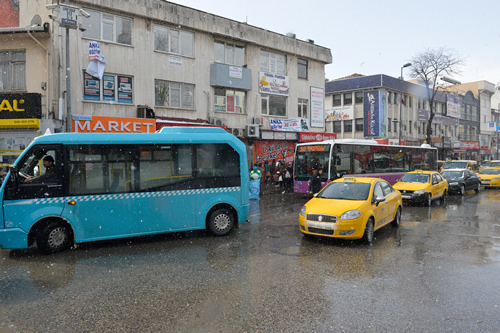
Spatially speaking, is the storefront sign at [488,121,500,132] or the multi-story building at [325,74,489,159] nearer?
the multi-story building at [325,74,489,159]

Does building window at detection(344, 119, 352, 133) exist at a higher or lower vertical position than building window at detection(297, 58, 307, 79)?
lower

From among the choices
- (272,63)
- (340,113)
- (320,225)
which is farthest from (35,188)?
(340,113)

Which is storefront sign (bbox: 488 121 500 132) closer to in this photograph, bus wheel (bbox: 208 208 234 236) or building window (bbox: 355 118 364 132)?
building window (bbox: 355 118 364 132)

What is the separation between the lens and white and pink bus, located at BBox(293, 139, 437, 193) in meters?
17.4

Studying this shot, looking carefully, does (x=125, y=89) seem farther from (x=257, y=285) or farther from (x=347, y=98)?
(x=347, y=98)

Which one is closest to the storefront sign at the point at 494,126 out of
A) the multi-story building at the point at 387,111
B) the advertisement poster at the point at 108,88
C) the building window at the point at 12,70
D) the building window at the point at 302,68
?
the multi-story building at the point at 387,111

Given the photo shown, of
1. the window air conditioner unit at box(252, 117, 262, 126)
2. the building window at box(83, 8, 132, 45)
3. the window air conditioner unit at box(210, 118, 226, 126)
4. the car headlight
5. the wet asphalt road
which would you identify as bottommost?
the wet asphalt road

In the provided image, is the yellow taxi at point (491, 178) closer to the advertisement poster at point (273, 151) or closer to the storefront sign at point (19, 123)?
the advertisement poster at point (273, 151)

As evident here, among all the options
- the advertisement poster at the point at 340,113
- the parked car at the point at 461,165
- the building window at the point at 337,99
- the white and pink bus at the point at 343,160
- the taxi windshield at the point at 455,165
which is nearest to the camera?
the white and pink bus at the point at 343,160

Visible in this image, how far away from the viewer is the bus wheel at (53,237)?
25.0 feet

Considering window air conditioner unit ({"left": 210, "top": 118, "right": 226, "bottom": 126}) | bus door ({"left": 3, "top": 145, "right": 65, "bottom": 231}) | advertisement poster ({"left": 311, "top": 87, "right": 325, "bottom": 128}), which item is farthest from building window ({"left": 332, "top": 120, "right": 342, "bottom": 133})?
bus door ({"left": 3, "top": 145, "right": 65, "bottom": 231})

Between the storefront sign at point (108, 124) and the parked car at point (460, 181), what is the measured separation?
16.4 m

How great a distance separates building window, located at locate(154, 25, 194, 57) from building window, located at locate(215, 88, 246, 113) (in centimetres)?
299

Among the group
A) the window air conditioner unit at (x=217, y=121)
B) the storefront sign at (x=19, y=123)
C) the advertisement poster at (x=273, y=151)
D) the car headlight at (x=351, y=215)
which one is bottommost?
the car headlight at (x=351, y=215)
